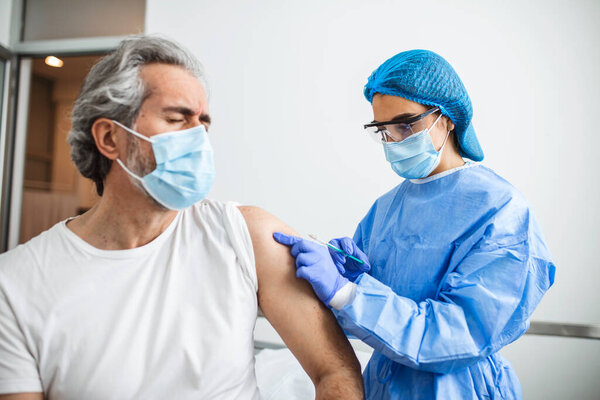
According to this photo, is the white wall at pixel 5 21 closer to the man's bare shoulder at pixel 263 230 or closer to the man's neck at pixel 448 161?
the man's bare shoulder at pixel 263 230

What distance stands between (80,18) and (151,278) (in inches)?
114

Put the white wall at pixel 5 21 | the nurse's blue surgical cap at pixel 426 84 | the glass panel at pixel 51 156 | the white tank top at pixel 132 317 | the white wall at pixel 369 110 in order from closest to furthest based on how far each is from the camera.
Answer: the white tank top at pixel 132 317, the nurse's blue surgical cap at pixel 426 84, the white wall at pixel 369 110, the white wall at pixel 5 21, the glass panel at pixel 51 156

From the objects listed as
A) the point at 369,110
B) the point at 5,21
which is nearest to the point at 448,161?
the point at 369,110

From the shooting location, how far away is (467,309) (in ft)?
3.03

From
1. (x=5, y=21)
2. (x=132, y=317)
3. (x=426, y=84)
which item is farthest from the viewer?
(x=5, y=21)

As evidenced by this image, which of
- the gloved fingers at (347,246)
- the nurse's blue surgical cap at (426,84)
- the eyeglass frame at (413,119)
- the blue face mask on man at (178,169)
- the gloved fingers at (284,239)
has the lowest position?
the gloved fingers at (347,246)

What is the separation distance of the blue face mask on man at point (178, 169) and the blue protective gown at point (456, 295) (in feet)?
1.59

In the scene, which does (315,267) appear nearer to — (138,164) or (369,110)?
(138,164)

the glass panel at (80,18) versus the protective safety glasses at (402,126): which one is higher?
the glass panel at (80,18)

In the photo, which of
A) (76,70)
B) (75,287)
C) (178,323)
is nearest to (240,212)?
(178,323)

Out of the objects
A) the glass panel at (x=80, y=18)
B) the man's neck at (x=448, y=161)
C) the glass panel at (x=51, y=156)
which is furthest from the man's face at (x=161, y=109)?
the glass panel at (x=51, y=156)

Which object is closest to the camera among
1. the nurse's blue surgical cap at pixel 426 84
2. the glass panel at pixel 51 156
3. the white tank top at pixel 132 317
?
the white tank top at pixel 132 317

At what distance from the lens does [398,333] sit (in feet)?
3.04

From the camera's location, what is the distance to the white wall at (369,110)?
199cm
